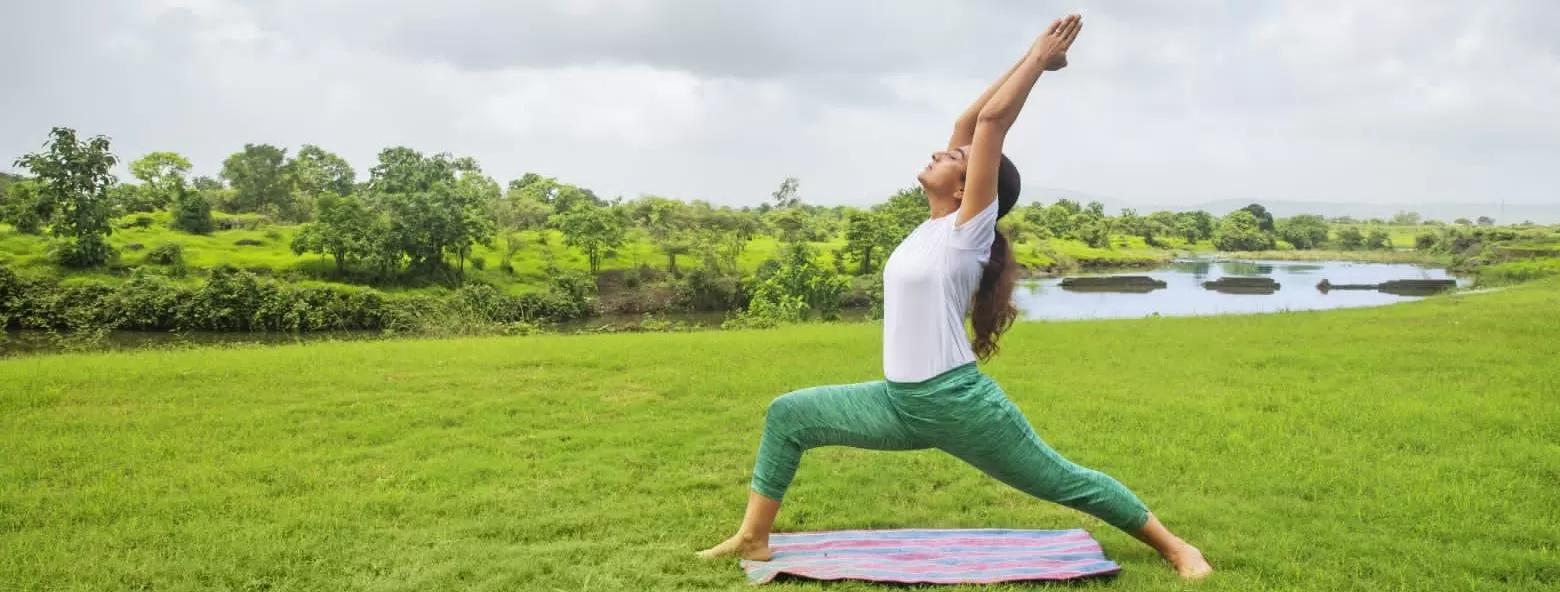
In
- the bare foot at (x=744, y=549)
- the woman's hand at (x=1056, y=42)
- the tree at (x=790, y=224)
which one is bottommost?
the bare foot at (x=744, y=549)

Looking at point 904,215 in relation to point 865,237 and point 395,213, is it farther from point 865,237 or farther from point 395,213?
point 395,213

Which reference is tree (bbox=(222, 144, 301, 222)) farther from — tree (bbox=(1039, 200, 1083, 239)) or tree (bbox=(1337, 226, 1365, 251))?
tree (bbox=(1337, 226, 1365, 251))

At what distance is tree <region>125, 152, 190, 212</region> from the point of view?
138ft

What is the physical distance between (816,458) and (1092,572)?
233cm

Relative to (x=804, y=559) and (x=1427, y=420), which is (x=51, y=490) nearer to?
(x=804, y=559)

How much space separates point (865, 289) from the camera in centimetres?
3422

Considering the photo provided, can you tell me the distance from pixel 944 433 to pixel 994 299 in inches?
22.6

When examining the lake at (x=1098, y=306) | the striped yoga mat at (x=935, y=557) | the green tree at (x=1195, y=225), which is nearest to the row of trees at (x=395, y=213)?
the lake at (x=1098, y=306)

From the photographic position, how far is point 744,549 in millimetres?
3719

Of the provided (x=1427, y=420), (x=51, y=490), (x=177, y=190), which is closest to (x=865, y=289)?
(x=1427, y=420)

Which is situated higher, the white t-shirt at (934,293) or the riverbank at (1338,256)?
the white t-shirt at (934,293)

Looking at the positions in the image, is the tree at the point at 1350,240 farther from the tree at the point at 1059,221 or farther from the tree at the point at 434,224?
the tree at the point at 434,224

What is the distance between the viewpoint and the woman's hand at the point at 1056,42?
9.94ft

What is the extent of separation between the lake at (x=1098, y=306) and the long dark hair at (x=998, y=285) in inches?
567
